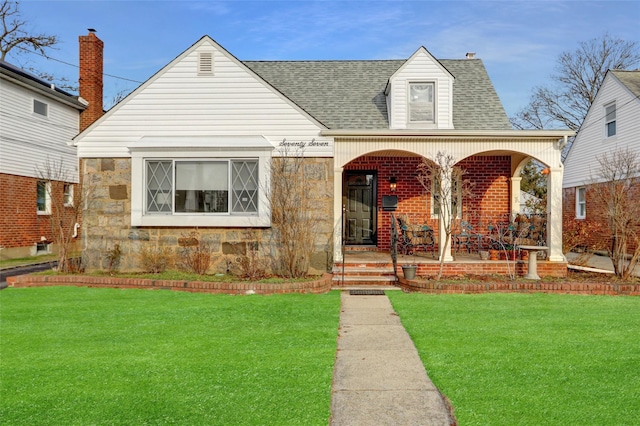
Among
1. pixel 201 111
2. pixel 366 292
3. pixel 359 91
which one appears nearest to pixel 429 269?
pixel 366 292

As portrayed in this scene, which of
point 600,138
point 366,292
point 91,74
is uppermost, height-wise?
point 91,74

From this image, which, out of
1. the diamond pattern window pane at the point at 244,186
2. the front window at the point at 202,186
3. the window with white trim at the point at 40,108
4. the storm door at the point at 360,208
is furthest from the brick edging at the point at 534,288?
the window with white trim at the point at 40,108

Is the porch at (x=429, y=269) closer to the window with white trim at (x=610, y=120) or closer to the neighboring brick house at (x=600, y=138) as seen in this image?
the neighboring brick house at (x=600, y=138)

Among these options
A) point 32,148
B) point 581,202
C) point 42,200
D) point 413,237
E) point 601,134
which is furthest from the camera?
point 581,202

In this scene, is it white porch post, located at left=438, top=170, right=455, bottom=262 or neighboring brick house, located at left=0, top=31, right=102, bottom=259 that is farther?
neighboring brick house, located at left=0, top=31, right=102, bottom=259

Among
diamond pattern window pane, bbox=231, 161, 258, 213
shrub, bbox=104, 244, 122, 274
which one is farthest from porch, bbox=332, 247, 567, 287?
shrub, bbox=104, 244, 122, 274

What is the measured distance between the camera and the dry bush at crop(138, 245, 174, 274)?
11695mm

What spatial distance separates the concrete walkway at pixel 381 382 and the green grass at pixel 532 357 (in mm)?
167

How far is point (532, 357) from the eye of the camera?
5.32m

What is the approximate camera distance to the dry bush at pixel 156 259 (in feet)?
38.4

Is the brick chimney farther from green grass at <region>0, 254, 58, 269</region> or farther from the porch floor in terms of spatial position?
the porch floor

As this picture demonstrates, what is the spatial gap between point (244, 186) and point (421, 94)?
5421 mm

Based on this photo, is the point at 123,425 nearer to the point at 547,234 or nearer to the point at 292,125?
the point at 292,125

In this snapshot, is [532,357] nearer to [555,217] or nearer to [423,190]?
[555,217]
